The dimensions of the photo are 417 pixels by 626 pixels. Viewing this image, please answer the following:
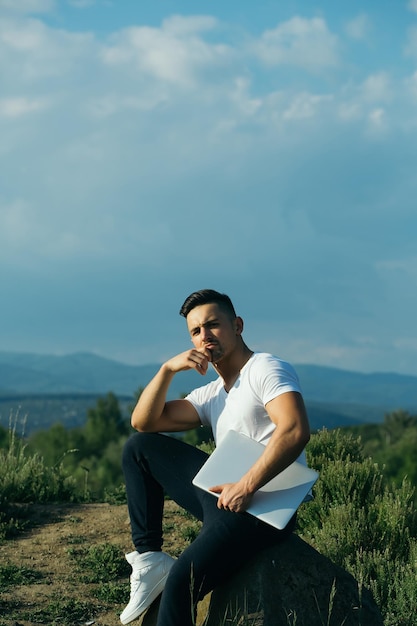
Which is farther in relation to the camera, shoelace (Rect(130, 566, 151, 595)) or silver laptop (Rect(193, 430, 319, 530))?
shoelace (Rect(130, 566, 151, 595))

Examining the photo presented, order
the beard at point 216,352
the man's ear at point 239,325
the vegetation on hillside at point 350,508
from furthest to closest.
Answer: the vegetation on hillside at point 350,508, the man's ear at point 239,325, the beard at point 216,352

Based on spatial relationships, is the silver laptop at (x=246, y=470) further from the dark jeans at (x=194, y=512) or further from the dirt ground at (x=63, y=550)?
the dirt ground at (x=63, y=550)

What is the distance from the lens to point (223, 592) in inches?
183

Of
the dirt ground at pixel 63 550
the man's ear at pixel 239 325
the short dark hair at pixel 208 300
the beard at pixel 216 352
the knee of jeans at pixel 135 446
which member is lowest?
the dirt ground at pixel 63 550

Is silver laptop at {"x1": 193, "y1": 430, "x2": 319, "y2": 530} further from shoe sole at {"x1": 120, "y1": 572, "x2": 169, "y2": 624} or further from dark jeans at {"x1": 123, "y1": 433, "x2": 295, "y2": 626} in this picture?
shoe sole at {"x1": 120, "y1": 572, "x2": 169, "y2": 624}

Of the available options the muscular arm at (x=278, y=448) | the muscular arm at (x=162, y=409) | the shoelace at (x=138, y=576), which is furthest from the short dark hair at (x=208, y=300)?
the shoelace at (x=138, y=576)

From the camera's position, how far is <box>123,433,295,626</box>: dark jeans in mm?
4297

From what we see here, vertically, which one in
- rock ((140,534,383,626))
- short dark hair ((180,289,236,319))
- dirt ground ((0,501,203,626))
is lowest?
dirt ground ((0,501,203,626))

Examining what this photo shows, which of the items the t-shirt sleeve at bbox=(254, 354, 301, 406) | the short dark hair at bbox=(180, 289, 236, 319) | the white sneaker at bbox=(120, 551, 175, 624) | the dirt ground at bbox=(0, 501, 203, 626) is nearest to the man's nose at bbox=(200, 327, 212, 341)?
the short dark hair at bbox=(180, 289, 236, 319)

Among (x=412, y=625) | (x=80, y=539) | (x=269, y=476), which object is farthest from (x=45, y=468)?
(x=269, y=476)

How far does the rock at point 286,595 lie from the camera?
4.50m

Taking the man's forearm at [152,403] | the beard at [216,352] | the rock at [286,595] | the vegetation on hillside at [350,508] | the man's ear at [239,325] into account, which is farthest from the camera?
the vegetation on hillside at [350,508]

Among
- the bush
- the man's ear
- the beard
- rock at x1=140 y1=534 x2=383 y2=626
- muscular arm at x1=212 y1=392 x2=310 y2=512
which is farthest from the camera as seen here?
the bush

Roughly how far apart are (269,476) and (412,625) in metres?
1.94
